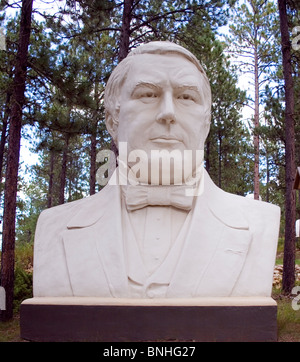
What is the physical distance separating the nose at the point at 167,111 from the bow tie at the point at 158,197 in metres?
0.44

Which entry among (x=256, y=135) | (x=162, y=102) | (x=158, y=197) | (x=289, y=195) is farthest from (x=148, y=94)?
(x=256, y=135)

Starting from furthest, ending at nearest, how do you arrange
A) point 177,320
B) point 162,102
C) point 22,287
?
point 22,287
point 162,102
point 177,320

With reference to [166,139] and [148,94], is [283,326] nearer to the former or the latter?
[166,139]

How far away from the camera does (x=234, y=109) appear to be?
14.2 metres

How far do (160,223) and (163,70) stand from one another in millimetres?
1009

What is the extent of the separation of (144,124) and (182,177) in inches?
17.2

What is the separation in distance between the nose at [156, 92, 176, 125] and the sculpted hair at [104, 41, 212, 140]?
0.35m

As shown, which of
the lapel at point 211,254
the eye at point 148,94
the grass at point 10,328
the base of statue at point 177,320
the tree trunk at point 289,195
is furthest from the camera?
the tree trunk at point 289,195

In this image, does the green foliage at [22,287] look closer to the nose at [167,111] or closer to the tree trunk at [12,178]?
the tree trunk at [12,178]

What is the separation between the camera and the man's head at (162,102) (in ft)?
9.87

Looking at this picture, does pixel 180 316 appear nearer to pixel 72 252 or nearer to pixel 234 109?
pixel 72 252

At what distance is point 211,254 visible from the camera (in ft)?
9.29

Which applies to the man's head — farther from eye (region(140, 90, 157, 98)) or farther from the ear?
the ear

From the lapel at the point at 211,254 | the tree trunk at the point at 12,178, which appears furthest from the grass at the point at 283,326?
the lapel at the point at 211,254
